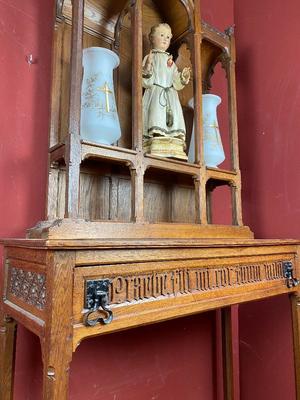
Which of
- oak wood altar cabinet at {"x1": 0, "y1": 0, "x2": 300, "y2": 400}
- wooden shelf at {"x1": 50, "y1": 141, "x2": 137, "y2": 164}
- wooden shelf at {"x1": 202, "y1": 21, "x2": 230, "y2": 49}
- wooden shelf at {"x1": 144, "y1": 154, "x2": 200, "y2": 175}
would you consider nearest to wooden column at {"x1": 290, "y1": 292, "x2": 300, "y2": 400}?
oak wood altar cabinet at {"x1": 0, "y1": 0, "x2": 300, "y2": 400}

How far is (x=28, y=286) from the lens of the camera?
681 mm

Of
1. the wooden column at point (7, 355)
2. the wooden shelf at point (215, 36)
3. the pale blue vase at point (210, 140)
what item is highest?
the wooden shelf at point (215, 36)

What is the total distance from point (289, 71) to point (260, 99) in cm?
15

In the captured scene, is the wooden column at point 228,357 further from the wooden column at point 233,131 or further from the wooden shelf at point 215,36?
the wooden shelf at point 215,36

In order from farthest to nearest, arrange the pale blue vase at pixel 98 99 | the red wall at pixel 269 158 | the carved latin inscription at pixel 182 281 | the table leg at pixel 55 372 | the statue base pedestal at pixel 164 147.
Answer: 1. the red wall at pixel 269 158
2. the statue base pedestal at pixel 164 147
3. the pale blue vase at pixel 98 99
4. the carved latin inscription at pixel 182 281
5. the table leg at pixel 55 372

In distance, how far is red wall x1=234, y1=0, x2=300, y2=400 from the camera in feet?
4.08

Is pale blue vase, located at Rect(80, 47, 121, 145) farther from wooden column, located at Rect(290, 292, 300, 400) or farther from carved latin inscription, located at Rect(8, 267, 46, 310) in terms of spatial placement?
wooden column, located at Rect(290, 292, 300, 400)

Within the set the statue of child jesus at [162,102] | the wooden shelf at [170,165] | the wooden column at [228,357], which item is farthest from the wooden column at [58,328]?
the wooden column at [228,357]

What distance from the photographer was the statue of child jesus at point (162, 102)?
1006 millimetres

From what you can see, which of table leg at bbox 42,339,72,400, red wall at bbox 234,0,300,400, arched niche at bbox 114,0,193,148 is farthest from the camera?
red wall at bbox 234,0,300,400

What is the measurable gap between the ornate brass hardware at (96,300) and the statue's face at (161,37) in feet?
2.78

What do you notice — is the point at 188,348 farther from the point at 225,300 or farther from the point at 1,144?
the point at 1,144

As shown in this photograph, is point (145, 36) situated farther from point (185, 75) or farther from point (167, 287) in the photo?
point (167, 287)

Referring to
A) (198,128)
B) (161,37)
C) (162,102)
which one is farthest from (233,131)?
(161,37)
